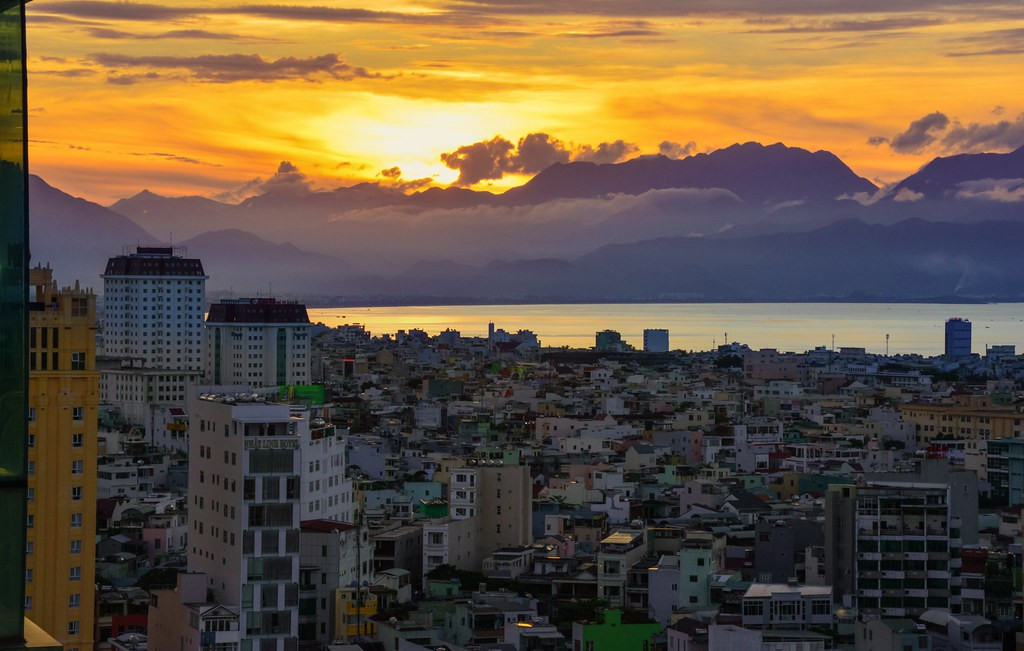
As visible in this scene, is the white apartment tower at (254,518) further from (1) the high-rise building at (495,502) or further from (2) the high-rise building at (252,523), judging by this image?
(1) the high-rise building at (495,502)

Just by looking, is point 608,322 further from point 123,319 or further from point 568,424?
point 568,424

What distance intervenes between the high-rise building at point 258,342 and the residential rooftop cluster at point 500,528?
1592 cm

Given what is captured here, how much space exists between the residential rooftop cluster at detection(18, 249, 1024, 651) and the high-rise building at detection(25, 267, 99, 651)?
2 cm

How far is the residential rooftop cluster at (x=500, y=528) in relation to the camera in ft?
52.8

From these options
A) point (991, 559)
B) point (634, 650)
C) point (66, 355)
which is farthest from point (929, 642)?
point (66, 355)

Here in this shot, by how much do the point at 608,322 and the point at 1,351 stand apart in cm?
18061

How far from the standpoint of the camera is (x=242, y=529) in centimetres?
1616

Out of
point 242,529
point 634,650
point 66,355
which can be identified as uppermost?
point 66,355

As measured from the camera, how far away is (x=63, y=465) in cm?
1567

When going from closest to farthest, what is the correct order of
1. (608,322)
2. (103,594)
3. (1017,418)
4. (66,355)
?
(66,355), (103,594), (1017,418), (608,322)

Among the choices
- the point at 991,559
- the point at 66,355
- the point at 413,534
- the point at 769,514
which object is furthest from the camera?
the point at 769,514

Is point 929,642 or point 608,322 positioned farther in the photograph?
point 608,322

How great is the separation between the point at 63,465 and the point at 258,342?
156ft

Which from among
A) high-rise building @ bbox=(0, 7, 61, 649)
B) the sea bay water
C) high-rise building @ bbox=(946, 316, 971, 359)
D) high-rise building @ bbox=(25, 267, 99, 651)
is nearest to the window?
high-rise building @ bbox=(25, 267, 99, 651)
